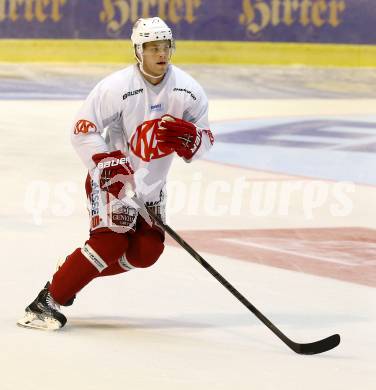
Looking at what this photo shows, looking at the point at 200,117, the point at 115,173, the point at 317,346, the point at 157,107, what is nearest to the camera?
the point at 317,346

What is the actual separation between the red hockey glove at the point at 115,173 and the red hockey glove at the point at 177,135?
164 millimetres

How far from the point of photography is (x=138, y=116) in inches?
175

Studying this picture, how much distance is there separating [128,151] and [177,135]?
236 mm

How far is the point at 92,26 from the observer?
16.6m

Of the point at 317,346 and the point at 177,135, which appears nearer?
the point at 317,346

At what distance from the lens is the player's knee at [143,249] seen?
4508 millimetres

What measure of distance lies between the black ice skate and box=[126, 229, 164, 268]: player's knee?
34cm

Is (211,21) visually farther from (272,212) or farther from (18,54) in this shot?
(272,212)

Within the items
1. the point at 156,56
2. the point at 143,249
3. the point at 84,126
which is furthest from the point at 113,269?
the point at 156,56

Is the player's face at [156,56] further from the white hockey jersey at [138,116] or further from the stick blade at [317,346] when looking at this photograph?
the stick blade at [317,346]

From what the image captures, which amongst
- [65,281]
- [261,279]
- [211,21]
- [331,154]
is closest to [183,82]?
[65,281]

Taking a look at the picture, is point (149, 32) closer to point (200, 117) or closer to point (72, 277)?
point (200, 117)

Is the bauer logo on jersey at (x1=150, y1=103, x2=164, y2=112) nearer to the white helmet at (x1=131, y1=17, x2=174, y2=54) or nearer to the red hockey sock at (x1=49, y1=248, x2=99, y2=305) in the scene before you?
the white helmet at (x1=131, y1=17, x2=174, y2=54)

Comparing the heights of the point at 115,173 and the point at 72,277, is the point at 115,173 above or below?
above
